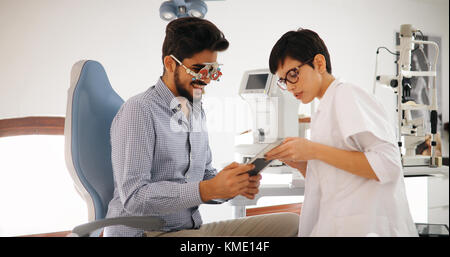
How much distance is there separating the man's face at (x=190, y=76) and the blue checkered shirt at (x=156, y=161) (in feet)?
0.23

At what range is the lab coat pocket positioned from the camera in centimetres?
84

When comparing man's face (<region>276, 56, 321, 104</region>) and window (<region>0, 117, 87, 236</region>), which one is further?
window (<region>0, 117, 87, 236</region>)

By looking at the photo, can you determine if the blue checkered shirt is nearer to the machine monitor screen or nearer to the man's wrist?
the man's wrist

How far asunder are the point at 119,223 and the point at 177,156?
33 cm

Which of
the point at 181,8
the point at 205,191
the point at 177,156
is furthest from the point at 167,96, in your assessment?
the point at 181,8

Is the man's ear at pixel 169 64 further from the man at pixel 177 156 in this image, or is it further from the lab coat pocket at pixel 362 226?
the lab coat pocket at pixel 362 226

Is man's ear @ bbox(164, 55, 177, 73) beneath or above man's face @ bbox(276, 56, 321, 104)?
above

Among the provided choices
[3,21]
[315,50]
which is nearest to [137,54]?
[3,21]

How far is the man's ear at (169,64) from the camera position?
3.88 feet

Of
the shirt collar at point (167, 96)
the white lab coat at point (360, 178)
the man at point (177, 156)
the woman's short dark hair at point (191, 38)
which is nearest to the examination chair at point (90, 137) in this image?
the man at point (177, 156)

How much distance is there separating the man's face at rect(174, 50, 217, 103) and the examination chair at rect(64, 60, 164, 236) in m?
0.30

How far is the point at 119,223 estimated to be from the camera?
0.80 m

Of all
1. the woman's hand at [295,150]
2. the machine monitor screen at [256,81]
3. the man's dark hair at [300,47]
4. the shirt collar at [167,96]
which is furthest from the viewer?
the machine monitor screen at [256,81]

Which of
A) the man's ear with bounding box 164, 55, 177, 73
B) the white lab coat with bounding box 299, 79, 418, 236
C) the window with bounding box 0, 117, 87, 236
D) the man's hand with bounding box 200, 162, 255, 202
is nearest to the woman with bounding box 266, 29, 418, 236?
the white lab coat with bounding box 299, 79, 418, 236
